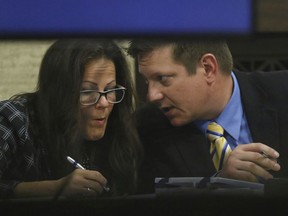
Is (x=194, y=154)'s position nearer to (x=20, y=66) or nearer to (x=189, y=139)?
(x=189, y=139)

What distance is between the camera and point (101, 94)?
9.54ft

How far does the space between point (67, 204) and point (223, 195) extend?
2.69 ft

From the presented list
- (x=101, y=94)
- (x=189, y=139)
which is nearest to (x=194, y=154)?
(x=189, y=139)

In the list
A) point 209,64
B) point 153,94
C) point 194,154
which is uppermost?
point 209,64

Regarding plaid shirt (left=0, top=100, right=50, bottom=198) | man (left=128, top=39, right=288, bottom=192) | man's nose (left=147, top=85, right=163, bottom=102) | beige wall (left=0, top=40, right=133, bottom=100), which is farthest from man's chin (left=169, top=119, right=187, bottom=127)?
plaid shirt (left=0, top=100, right=50, bottom=198)

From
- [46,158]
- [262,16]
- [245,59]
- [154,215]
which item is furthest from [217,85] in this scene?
[46,158]

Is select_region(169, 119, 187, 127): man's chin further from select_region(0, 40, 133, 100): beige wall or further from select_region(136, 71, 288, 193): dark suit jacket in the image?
select_region(0, 40, 133, 100): beige wall

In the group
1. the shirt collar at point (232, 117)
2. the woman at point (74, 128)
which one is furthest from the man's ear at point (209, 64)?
the woman at point (74, 128)

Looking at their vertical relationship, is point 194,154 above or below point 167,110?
below

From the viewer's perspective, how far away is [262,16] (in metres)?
3.19

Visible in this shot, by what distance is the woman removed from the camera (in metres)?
2.91

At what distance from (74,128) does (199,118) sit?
2.11ft

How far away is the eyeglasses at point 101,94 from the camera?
2902mm

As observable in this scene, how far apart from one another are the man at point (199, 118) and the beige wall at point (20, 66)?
0.49m
